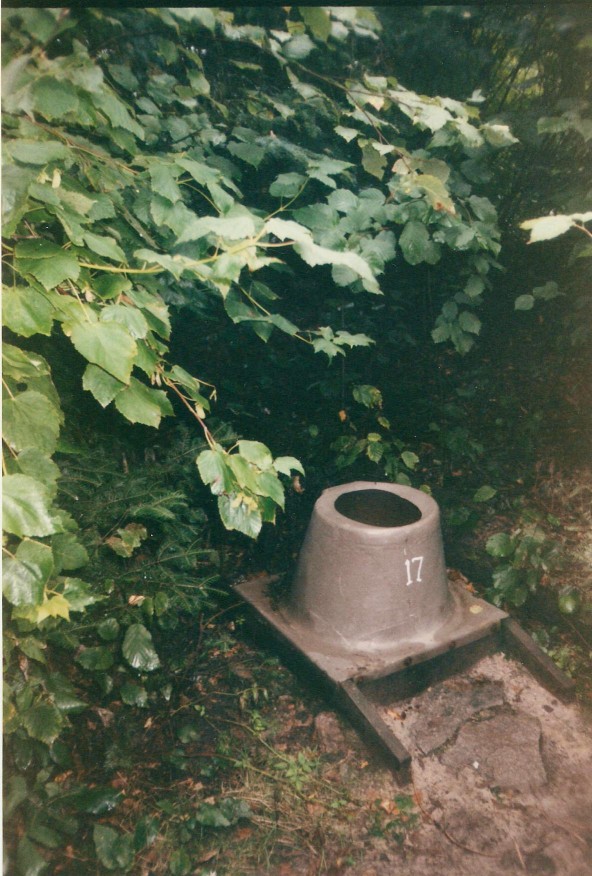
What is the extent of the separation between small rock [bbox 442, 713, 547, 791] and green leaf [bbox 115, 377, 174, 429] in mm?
2241

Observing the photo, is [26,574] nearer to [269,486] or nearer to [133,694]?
[269,486]

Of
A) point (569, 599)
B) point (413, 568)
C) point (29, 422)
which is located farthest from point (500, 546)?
point (29, 422)

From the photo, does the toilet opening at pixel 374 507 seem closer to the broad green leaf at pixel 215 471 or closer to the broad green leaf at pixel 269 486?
the broad green leaf at pixel 269 486

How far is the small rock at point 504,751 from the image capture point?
8.05 ft

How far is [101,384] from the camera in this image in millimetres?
1380

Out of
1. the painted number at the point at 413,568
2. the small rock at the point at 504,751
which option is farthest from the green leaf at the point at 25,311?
the small rock at the point at 504,751

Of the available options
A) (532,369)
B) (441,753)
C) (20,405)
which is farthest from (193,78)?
(532,369)

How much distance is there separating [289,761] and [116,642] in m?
0.99

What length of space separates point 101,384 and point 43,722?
111cm

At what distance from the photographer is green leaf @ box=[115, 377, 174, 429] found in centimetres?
144

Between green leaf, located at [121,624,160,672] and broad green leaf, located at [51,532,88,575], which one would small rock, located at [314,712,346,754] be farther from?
broad green leaf, located at [51,532,88,575]

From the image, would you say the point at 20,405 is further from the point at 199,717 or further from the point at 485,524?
the point at 485,524

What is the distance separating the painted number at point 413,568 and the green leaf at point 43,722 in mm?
1681

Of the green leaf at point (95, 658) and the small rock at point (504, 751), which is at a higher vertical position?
the green leaf at point (95, 658)
